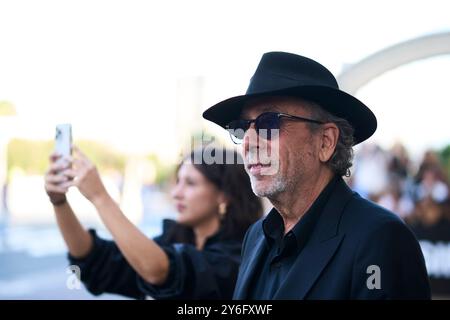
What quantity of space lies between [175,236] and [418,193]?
4.53 m

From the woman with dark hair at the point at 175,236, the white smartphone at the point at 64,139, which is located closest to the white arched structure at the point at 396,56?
the woman with dark hair at the point at 175,236

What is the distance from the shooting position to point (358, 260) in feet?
6.39

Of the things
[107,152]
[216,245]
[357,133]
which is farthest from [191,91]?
[357,133]

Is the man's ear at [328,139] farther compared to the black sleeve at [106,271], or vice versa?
the black sleeve at [106,271]

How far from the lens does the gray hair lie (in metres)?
2.33

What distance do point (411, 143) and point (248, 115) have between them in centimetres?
Result: 525

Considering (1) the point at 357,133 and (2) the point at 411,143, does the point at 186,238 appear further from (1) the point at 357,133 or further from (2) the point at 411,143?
(2) the point at 411,143

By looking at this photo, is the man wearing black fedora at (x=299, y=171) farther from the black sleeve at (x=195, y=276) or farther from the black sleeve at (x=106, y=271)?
the black sleeve at (x=106, y=271)

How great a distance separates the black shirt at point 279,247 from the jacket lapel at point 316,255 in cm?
4

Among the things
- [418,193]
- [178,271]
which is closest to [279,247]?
[178,271]

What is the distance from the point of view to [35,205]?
13133 mm

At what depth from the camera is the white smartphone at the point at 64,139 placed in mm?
2805

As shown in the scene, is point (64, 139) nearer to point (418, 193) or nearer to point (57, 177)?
point (57, 177)

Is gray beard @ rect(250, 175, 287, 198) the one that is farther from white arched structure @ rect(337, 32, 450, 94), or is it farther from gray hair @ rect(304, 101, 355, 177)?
white arched structure @ rect(337, 32, 450, 94)
